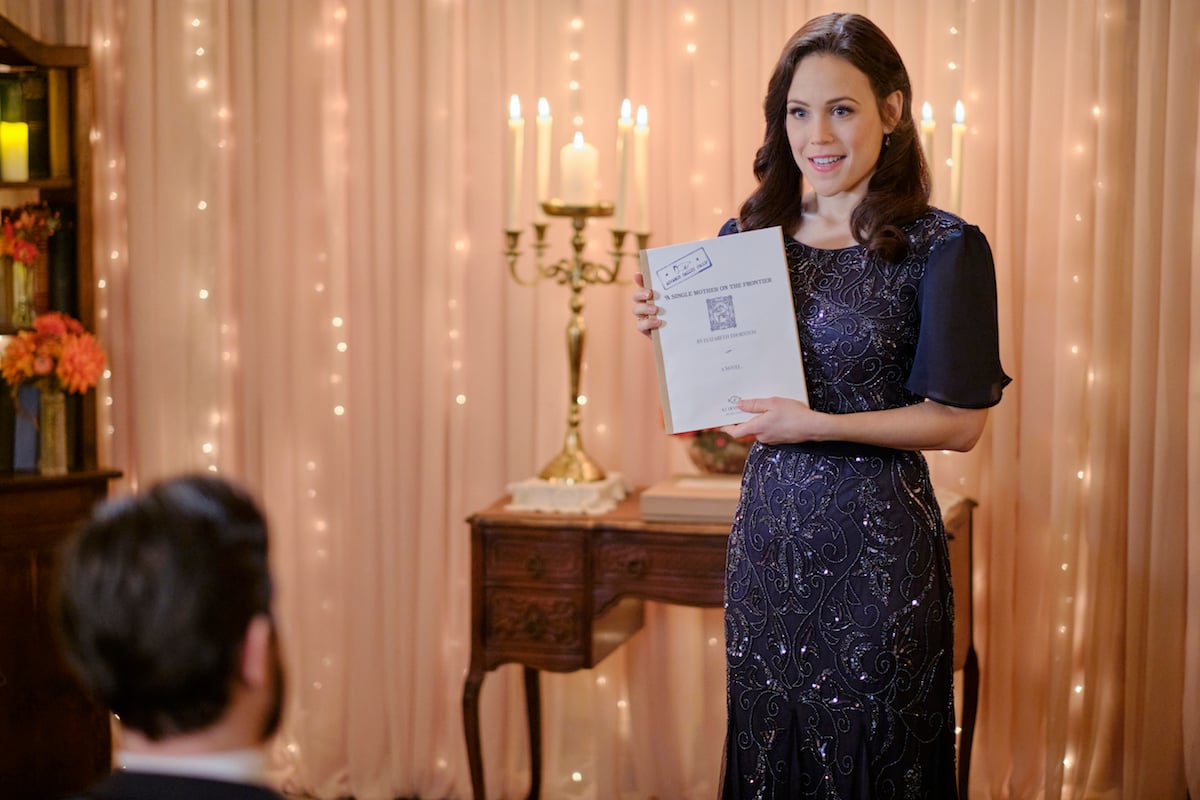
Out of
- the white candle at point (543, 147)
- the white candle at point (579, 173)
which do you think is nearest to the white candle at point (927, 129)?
the white candle at point (579, 173)

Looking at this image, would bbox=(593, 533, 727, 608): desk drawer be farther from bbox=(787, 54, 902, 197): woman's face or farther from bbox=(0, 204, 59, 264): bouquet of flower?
bbox=(0, 204, 59, 264): bouquet of flower

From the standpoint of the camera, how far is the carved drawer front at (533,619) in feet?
9.69

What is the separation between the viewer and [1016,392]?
3.20 m

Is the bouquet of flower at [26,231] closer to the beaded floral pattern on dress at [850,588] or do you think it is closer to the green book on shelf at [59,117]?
the green book on shelf at [59,117]

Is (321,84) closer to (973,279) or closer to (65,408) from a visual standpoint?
(65,408)

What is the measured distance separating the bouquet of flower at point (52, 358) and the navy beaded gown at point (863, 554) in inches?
79.7

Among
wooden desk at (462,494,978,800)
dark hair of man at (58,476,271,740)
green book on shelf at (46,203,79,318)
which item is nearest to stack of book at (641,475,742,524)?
wooden desk at (462,494,978,800)

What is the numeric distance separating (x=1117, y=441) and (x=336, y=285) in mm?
2054

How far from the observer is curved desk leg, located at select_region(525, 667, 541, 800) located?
3.43 meters

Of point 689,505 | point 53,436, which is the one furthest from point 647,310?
point 53,436

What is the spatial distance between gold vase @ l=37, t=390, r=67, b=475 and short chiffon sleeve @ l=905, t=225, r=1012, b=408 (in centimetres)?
235

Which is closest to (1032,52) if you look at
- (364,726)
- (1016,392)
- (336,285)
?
(1016,392)

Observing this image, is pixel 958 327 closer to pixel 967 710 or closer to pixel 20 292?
pixel 967 710

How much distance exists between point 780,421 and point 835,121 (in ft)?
1.50
